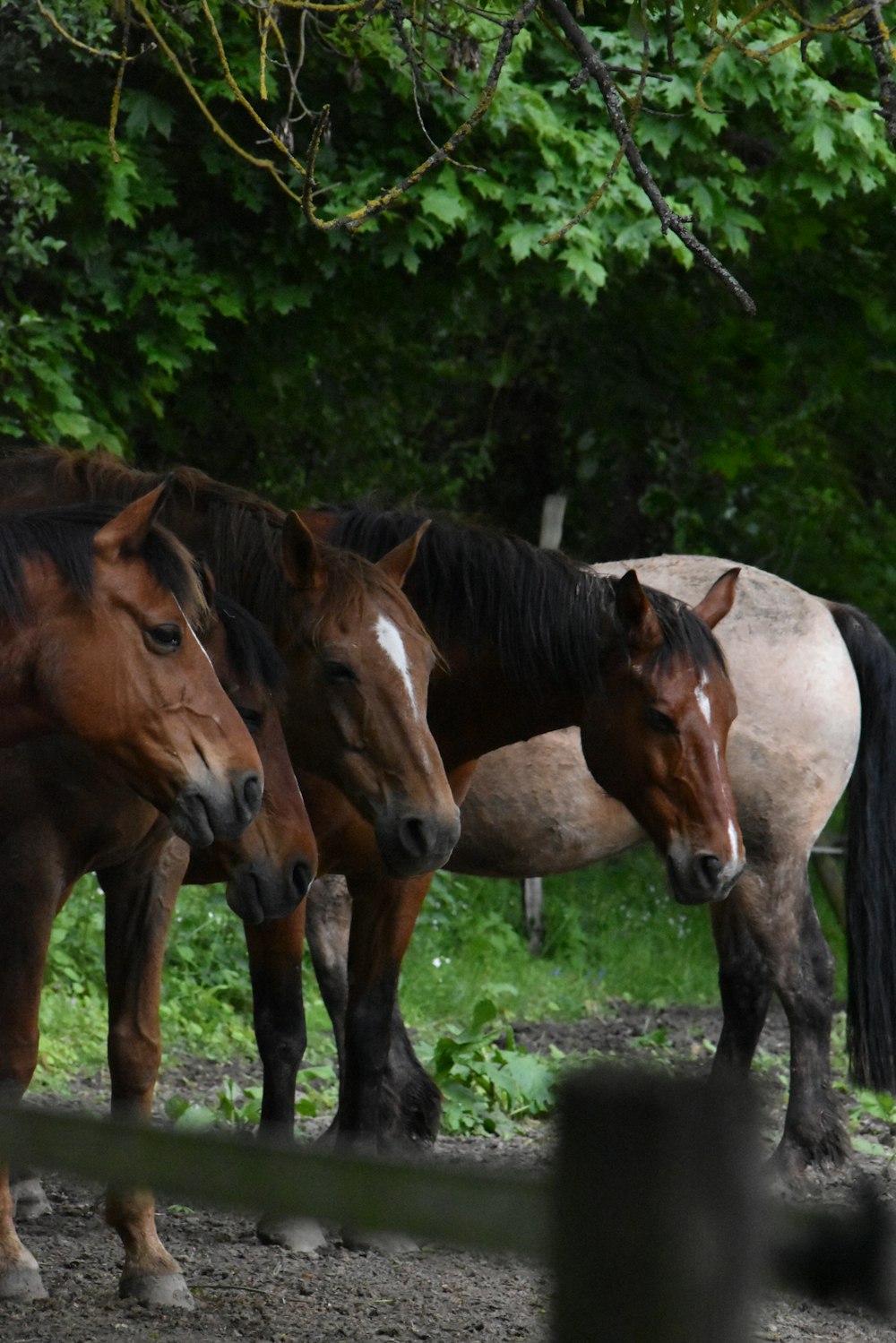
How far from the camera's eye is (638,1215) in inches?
46.5

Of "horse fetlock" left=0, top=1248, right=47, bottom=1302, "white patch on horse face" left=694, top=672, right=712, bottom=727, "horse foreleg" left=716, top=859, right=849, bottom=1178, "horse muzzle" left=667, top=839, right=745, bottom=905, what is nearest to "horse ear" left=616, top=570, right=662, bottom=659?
"white patch on horse face" left=694, top=672, right=712, bottom=727

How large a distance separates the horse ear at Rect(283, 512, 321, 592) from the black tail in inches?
104

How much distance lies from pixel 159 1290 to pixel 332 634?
5.19 ft

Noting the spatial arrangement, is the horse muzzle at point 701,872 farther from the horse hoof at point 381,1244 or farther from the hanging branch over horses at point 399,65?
the hanging branch over horses at point 399,65

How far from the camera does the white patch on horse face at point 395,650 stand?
369cm

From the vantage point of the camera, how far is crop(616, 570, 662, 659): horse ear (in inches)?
168

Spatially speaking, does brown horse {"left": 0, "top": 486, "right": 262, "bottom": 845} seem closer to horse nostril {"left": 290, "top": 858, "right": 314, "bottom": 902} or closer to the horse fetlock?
horse nostril {"left": 290, "top": 858, "right": 314, "bottom": 902}

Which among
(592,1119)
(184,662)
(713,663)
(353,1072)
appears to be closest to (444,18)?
(713,663)

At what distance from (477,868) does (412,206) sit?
3.42 m

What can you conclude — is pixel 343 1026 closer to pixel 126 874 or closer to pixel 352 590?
pixel 126 874

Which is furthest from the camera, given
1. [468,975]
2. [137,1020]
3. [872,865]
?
[468,975]

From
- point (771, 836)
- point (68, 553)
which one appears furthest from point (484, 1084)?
point (68, 553)

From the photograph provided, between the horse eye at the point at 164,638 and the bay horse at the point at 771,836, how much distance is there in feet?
7.82

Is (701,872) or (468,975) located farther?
(468,975)
